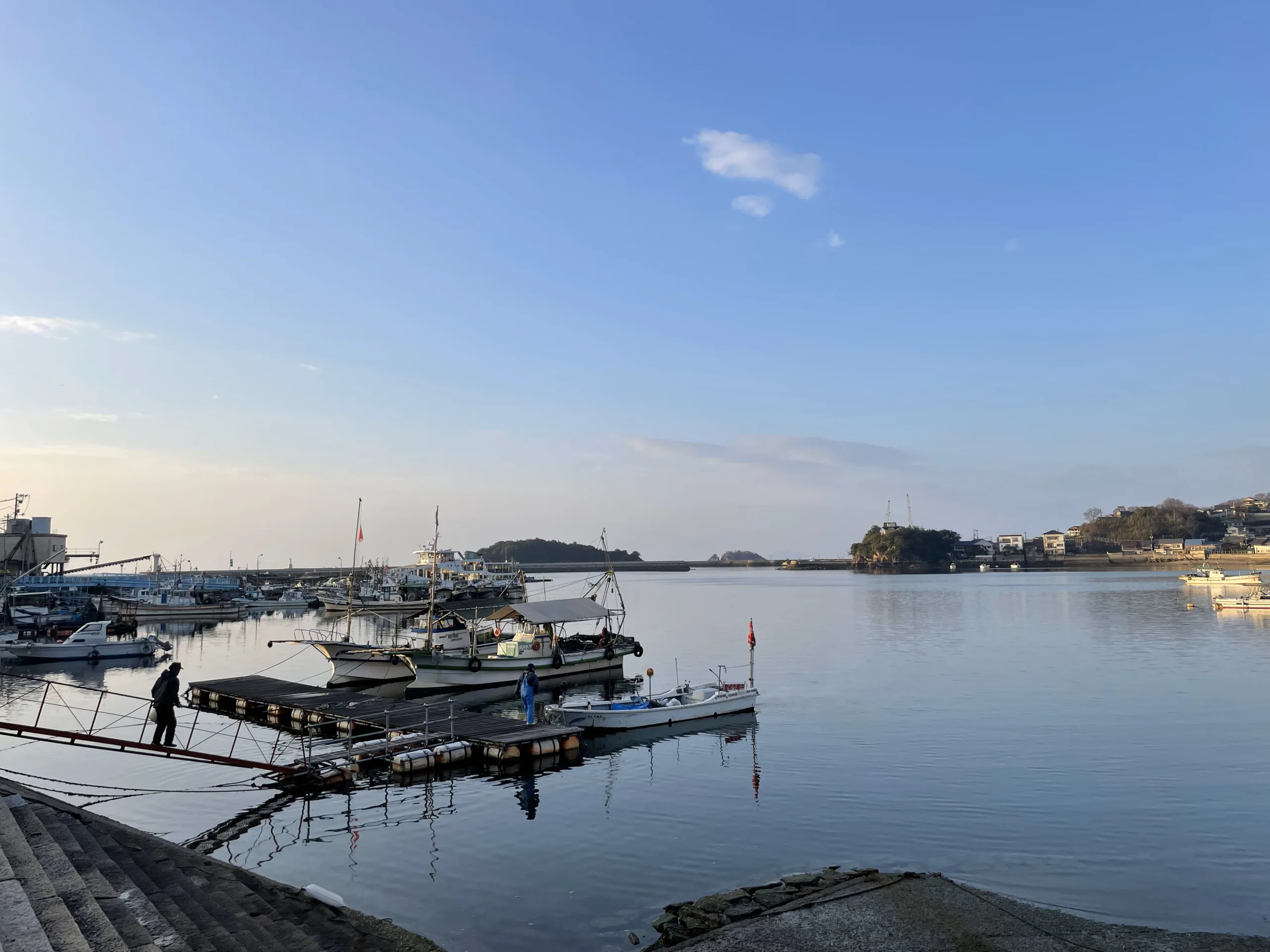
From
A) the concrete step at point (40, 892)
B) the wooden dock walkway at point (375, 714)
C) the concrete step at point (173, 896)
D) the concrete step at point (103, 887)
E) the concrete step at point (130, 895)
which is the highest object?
the concrete step at point (40, 892)

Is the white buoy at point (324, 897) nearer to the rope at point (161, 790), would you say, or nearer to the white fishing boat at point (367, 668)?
the rope at point (161, 790)

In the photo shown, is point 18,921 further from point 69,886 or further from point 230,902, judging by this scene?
point 230,902

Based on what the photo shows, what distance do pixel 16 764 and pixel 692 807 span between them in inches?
905

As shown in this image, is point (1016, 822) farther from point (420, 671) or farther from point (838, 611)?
point (838, 611)

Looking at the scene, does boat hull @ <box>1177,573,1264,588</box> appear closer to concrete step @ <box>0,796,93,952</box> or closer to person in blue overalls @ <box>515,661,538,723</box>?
person in blue overalls @ <box>515,661,538,723</box>

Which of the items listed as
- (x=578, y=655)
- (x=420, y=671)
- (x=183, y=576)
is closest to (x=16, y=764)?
(x=420, y=671)

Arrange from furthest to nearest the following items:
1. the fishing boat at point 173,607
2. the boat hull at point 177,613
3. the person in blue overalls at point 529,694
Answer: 1. the fishing boat at point 173,607
2. the boat hull at point 177,613
3. the person in blue overalls at point 529,694

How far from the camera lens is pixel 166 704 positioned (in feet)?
74.0

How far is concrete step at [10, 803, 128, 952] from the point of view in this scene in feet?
28.8

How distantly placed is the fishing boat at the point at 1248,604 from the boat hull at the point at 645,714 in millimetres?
74790

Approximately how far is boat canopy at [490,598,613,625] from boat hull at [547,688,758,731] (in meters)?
13.1

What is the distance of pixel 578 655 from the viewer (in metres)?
48.6

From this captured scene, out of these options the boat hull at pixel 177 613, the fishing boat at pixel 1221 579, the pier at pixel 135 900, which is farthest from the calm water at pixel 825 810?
the fishing boat at pixel 1221 579

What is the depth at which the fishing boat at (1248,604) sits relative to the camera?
82812 millimetres
